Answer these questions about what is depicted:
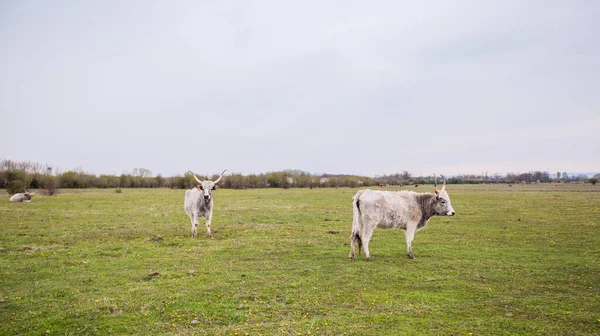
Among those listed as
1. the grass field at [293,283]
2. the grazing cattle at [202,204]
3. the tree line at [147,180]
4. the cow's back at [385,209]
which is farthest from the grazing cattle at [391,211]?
the tree line at [147,180]

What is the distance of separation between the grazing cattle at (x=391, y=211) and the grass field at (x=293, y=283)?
0.93 metres

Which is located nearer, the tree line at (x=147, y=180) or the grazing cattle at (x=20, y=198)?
the grazing cattle at (x=20, y=198)

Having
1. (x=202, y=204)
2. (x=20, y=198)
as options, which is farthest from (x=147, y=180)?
(x=202, y=204)

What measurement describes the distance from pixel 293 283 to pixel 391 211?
16.5 feet

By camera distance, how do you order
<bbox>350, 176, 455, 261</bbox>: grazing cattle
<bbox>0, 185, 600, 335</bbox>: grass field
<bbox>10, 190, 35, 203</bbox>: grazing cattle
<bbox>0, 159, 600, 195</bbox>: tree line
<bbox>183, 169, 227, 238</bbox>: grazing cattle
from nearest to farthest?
<bbox>0, 185, 600, 335</bbox>: grass field
<bbox>350, 176, 455, 261</bbox>: grazing cattle
<bbox>183, 169, 227, 238</bbox>: grazing cattle
<bbox>10, 190, 35, 203</bbox>: grazing cattle
<bbox>0, 159, 600, 195</bbox>: tree line

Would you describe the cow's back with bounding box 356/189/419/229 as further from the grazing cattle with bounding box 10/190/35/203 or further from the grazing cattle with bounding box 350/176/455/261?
the grazing cattle with bounding box 10/190/35/203

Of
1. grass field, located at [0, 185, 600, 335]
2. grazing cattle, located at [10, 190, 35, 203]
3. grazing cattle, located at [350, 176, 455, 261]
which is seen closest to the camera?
grass field, located at [0, 185, 600, 335]

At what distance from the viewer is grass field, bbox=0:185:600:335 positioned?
684 cm

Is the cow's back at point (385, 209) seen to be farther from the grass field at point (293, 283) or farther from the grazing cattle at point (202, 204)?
the grazing cattle at point (202, 204)

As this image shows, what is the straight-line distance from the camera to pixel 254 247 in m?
14.4

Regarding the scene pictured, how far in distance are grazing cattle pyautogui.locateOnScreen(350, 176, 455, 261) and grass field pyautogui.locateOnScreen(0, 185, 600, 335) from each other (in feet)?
3.05

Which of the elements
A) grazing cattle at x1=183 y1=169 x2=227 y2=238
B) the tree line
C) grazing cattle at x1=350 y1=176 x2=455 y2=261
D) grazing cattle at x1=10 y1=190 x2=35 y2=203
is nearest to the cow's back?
grazing cattle at x1=350 y1=176 x2=455 y2=261

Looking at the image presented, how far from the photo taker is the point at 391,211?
41.7ft

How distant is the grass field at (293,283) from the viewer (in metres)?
6.84
